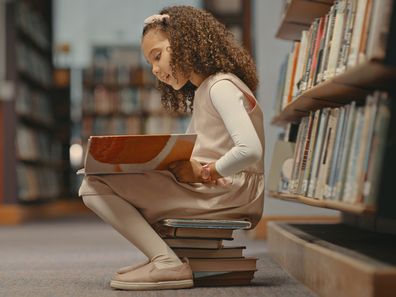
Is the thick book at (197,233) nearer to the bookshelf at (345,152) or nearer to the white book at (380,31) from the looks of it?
the bookshelf at (345,152)

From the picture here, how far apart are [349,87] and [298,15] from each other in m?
1.22

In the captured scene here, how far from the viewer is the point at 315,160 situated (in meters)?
2.14

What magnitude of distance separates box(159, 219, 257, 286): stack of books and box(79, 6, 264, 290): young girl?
0.16 feet

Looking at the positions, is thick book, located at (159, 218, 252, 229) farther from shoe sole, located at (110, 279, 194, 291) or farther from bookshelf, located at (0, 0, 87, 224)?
bookshelf, located at (0, 0, 87, 224)

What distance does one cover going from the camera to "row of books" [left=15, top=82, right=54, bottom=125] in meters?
7.29

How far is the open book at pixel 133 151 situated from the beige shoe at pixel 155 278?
285 millimetres

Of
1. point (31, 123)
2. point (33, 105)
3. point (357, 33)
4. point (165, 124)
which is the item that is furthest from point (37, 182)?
point (357, 33)

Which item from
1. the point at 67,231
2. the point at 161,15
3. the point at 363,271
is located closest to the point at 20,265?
the point at 161,15

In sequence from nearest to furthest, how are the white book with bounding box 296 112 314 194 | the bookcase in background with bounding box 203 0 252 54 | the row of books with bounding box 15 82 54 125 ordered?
the white book with bounding box 296 112 314 194
the row of books with bounding box 15 82 54 125
the bookcase in background with bounding box 203 0 252 54

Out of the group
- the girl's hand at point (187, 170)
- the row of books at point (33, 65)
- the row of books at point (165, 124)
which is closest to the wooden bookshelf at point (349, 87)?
the girl's hand at point (187, 170)

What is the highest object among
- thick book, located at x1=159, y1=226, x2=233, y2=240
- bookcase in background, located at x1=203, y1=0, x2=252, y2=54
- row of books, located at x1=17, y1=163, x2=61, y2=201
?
bookcase in background, located at x1=203, y1=0, x2=252, y2=54

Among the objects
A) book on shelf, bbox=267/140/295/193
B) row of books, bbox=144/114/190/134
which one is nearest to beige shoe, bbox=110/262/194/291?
book on shelf, bbox=267/140/295/193

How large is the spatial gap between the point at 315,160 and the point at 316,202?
0.15 metres

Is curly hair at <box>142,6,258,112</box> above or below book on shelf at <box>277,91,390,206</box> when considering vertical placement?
above
